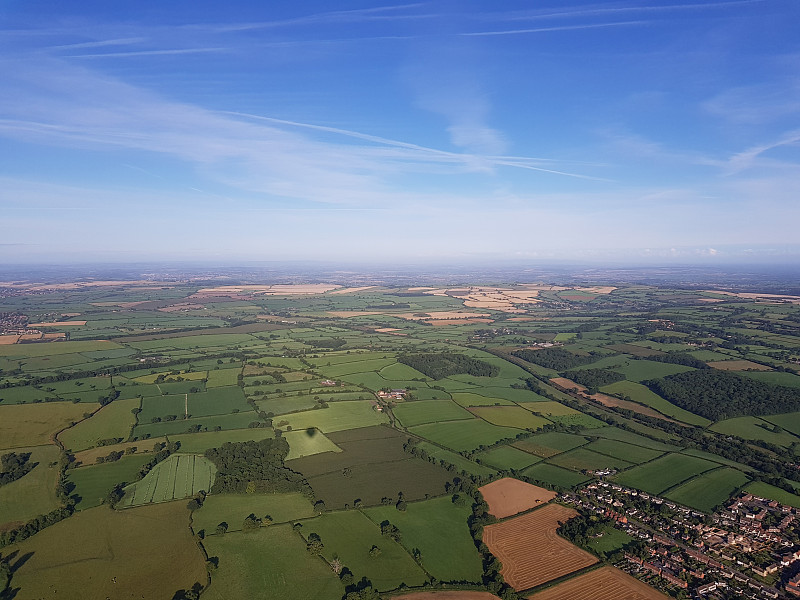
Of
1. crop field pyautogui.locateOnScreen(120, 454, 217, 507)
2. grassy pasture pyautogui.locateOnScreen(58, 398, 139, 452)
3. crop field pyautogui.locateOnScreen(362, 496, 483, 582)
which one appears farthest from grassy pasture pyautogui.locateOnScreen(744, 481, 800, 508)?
grassy pasture pyautogui.locateOnScreen(58, 398, 139, 452)

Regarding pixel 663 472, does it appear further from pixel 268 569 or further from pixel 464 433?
pixel 268 569

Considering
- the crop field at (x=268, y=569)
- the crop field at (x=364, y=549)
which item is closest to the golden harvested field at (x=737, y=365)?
the crop field at (x=364, y=549)

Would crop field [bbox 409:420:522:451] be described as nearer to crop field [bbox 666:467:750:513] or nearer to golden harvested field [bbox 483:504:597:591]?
golden harvested field [bbox 483:504:597:591]

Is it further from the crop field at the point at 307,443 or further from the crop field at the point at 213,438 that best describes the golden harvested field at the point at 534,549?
the crop field at the point at 213,438

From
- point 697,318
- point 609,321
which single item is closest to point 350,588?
point 609,321

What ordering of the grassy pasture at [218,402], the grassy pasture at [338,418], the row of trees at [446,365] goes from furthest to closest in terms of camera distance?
A: the row of trees at [446,365] → the grassy pasture at [218,402] → the grassy pasture at [338,418]

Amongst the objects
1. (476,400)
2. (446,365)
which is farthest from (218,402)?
(446,365)

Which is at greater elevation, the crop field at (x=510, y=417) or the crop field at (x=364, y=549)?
the crop field at (x=510, y=417)

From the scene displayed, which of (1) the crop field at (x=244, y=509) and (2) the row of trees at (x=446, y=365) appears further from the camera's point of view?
(2) the row of trees at (x=446, y=365)
